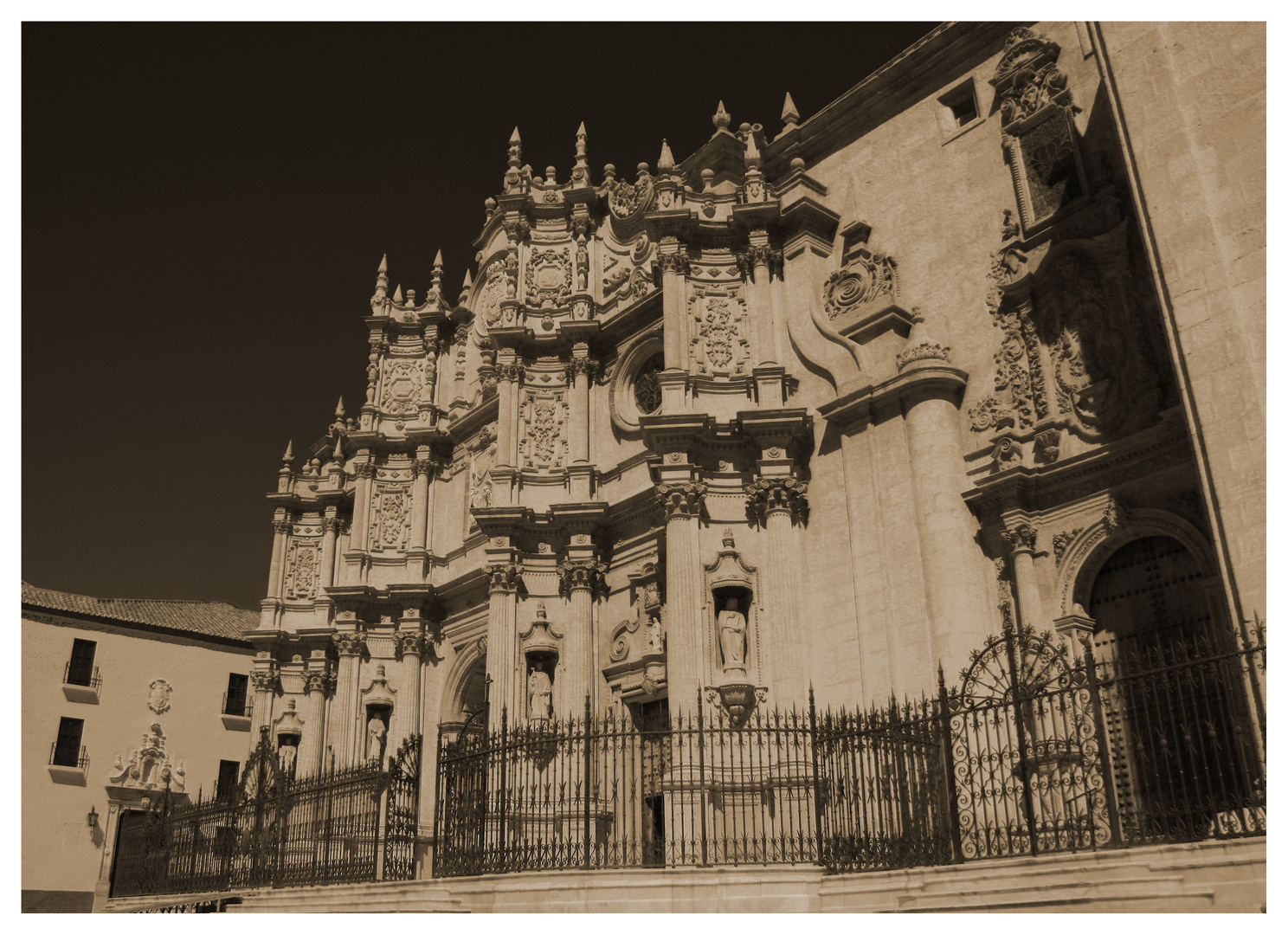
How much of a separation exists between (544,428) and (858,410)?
314 inches

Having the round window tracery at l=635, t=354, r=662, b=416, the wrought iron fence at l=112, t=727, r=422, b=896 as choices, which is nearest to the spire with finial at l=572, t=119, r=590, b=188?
the round window tracery at l=635, t=354, r=662, b=416

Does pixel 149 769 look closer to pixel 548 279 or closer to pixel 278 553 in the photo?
pixel 278 553

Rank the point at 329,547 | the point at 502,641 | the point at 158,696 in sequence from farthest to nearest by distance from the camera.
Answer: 1. the point at 158,696
2. the point at 329,547
3. the point at 502,641

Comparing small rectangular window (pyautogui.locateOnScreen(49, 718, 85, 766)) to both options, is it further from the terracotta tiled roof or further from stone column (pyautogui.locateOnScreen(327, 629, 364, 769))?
stone column (pyautogui.locateOnScreen(327, 629, 364, 769))

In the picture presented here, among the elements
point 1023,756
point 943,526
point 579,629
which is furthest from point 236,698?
point 1023,756

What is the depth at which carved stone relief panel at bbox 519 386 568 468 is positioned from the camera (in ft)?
74.4

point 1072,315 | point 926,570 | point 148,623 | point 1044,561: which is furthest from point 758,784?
point 148,623

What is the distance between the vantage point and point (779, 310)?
19.8 meters

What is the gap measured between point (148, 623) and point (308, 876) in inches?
746

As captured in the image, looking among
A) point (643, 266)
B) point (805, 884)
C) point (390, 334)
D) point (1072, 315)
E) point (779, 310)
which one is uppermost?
point (390, 334)

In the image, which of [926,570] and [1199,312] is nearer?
[1199,312]

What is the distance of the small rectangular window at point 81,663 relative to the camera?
30.8m

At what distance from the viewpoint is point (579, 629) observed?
2083 cm
